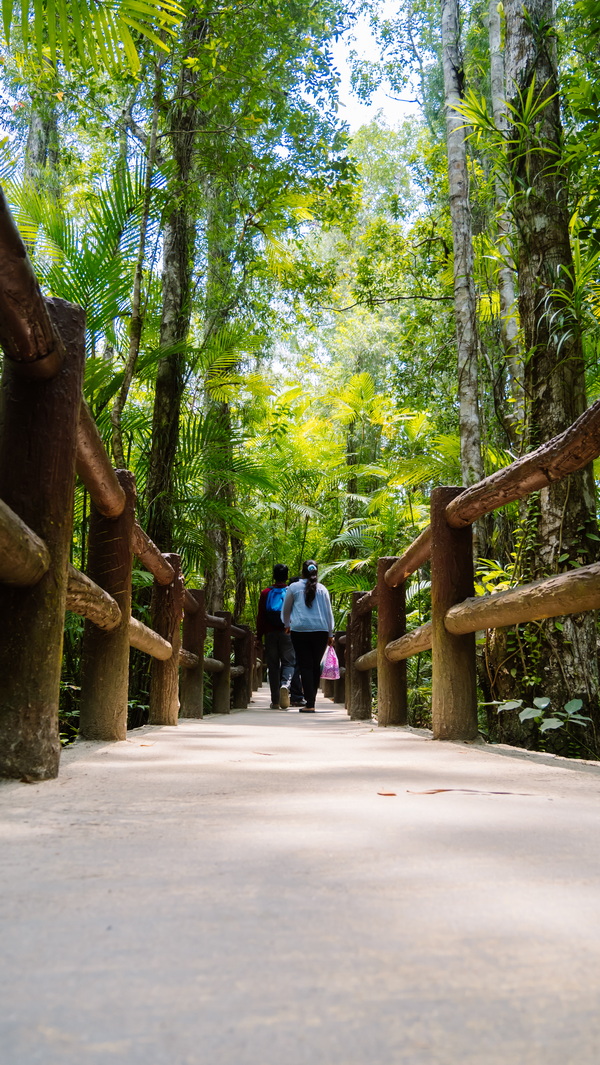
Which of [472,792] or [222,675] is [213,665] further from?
[472,792]

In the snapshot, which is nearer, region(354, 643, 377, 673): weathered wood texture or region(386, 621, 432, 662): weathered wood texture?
region(386, 621, 432, 662): weathered wood texture

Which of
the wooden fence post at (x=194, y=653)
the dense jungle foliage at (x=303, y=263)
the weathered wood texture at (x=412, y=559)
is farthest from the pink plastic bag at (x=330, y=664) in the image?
the weathered wood texture at (x=412, y=559)

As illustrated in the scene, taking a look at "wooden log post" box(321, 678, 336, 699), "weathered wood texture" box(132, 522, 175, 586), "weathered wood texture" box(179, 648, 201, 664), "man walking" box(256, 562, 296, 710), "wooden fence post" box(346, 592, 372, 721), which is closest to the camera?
"weathered wood texture" box(132, 522, 175, 586)

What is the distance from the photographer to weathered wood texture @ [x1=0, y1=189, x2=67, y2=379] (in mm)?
1760

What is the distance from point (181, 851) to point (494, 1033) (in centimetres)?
74

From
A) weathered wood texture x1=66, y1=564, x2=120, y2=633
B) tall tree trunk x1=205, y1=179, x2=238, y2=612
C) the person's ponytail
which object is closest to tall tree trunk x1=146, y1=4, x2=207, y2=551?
tall tree trunk x1=205, y1=179, x2=238, y2=612

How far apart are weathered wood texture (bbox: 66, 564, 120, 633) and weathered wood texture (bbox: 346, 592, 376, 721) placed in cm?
443

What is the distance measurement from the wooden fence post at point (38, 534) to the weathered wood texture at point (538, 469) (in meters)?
1.54

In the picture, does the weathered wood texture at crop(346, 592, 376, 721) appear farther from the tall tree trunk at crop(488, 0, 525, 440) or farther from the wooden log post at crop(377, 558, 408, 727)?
the tall tree trunk at crop(488, 0, 525, 440)

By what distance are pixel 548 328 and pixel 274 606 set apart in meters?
6.25

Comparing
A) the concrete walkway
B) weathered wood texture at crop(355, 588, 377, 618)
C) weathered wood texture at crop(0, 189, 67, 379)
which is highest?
weathered wood texture at crop(0, 189, 67, 379)

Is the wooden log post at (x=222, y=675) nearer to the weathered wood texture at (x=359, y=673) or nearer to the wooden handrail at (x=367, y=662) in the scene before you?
the weathered wood texture at (x=359, y=673)

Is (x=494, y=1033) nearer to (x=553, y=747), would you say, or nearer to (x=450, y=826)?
(x=450, y=826)

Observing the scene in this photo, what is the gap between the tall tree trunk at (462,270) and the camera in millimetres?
7812
